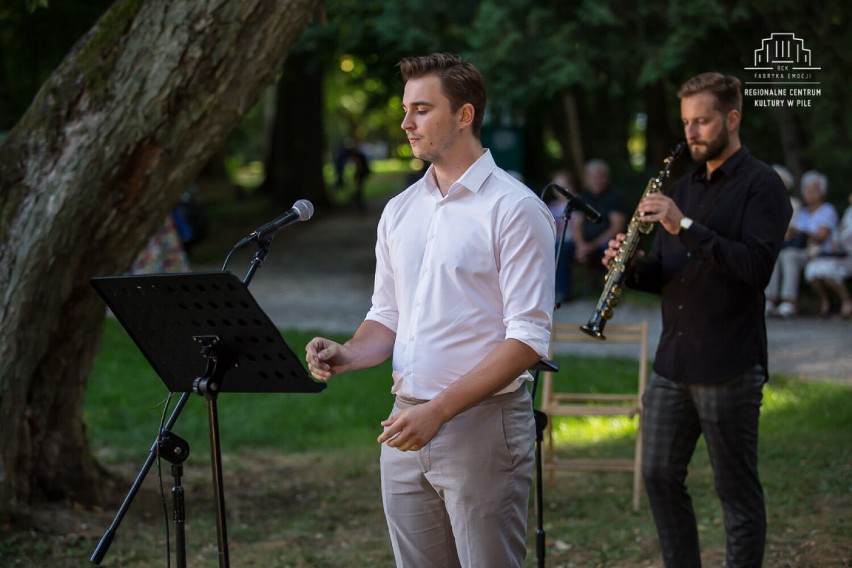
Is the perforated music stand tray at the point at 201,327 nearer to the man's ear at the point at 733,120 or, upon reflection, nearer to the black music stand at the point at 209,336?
the black music stand at the point at 209,336

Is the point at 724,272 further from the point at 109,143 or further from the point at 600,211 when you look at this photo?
the point at 600,211

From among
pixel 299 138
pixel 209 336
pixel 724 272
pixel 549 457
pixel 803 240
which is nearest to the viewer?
pixel 209 336

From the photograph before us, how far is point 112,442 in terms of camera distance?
29.8ft

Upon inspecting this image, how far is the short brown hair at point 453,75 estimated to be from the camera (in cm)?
344

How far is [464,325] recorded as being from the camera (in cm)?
346

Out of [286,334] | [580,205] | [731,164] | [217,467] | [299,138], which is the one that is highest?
[299,138]

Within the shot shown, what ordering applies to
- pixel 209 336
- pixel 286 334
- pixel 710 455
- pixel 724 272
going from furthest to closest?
pixel 286 334 → pixel 710 455 → pixel 724 272 → pixel 209 336

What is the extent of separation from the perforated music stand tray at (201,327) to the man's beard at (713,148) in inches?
82.5

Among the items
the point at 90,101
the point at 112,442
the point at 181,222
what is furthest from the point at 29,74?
the point at 90,101

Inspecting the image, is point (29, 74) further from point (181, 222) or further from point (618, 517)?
point (618, 517)

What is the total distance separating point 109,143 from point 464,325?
3249 millimetres

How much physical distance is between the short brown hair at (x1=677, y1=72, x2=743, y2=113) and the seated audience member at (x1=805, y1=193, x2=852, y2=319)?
985cm

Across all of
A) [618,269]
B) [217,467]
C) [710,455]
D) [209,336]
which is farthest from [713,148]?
[217,467]

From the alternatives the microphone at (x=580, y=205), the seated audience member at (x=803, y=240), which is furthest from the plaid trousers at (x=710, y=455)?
the seated audience member at (x=803, y=240)
